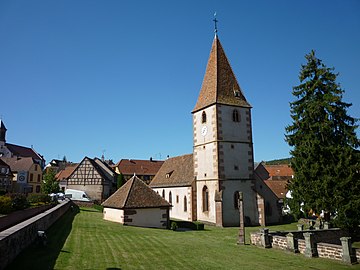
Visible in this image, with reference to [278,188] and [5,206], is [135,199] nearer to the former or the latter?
[5,206]

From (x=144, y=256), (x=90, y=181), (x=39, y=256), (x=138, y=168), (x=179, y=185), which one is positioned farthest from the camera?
(x=138, y=168)

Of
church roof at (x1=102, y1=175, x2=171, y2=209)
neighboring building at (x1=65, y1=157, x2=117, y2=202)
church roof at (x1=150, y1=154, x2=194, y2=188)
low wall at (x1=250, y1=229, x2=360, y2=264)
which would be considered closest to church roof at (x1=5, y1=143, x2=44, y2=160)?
neighboring building at (x1=65, y1=157, x2=117, y2=202)

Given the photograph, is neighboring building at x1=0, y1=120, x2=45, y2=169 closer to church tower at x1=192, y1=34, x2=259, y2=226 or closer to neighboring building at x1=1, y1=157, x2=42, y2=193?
neighboring building at x1=1, y1=157, x2=42, y2=193

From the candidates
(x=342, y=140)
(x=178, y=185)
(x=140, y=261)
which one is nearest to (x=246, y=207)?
(x=178, y=185)

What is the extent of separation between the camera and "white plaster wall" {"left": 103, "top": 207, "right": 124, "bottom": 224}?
25453 mm

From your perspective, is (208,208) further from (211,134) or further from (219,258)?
(219,258)

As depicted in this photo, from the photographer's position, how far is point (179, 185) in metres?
37.8

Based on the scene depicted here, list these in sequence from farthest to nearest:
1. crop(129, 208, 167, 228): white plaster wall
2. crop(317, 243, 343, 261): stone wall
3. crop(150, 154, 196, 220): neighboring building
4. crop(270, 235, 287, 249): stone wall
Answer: crop(150, 154, 196, 220): neighboring building, crop(129, 208, 167, 228): white plaster wall, crop(270, 235, 287, 249): stone wall, crop(317, 243, 343, 261): stone wall

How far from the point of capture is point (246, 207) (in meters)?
32.0

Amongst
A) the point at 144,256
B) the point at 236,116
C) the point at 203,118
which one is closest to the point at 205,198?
the point at 203,118

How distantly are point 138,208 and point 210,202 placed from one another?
9204 millimetres

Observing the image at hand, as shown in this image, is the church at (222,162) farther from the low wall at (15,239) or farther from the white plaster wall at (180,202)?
the low wall at (15,239)

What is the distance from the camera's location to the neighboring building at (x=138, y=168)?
6944cm

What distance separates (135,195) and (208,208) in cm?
934
